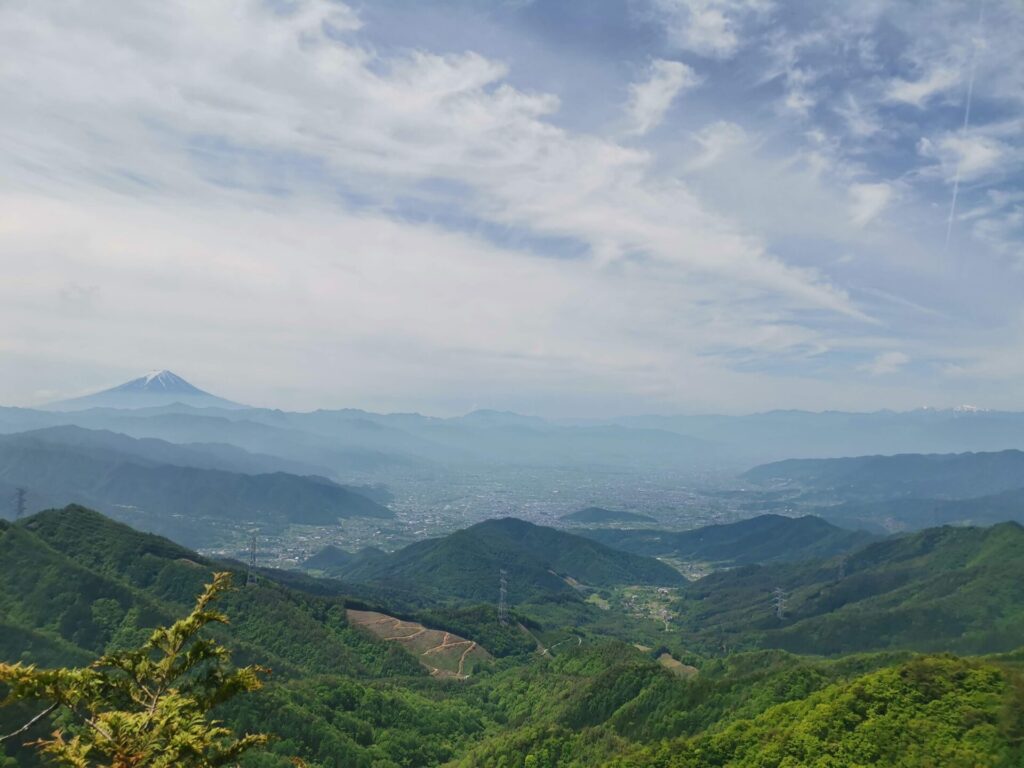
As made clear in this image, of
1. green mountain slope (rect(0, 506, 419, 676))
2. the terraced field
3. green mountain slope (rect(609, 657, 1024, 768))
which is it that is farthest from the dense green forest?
the terraced field

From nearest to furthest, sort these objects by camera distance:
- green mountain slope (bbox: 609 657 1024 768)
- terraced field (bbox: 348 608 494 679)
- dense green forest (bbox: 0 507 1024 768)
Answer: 1. green mountain slope (bbox: 609 657 1024 768)
2. dense green forest (bbox: 0 507 1024 768)
3. terraced field (bbox: 348 608 494 679)

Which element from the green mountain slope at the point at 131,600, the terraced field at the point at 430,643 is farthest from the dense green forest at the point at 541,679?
the terraced field at the point at 430,643

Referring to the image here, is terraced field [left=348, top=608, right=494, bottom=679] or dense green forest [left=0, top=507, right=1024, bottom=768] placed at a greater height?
dense green forest [left=0, top=507, right=1024, bottom=768]

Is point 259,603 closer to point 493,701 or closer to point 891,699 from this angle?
point 493,701

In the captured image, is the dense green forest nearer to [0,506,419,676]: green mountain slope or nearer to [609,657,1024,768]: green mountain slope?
[609,657,1024,768]: green mountain slope

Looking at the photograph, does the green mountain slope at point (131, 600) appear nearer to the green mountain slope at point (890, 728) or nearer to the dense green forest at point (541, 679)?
the dense green forest at point (541, 679)

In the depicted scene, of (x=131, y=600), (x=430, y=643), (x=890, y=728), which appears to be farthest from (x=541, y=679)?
(x=131, y=600)
